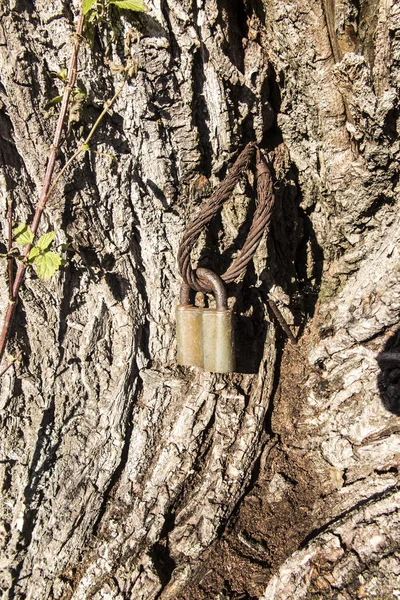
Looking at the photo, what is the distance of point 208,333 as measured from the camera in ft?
6.55

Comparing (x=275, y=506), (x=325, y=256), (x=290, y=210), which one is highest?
(x=290, y=210)

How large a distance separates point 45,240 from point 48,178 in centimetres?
24

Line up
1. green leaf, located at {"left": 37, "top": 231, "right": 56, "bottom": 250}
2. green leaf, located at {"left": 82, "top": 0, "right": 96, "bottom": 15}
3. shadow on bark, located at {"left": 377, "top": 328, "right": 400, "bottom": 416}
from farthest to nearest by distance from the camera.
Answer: shadow on bark, located at {"left": 377, "top": 328, "right": 400, "bottom": 416} < green leaf, located at {"left": 37, "top": 231, "right": 56, "bottom": 250} < green leaf, located at {"left": 82, "top": 0, "right": 96, "bottom": 15}

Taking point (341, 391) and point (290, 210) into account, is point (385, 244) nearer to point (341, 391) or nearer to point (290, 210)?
point (290, 210)

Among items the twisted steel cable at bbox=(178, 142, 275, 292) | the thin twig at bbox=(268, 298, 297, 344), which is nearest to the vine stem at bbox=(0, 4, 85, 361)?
the twisted steel cable at bbox=(178, 142, 275, 292)

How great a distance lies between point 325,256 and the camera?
97.4 inches

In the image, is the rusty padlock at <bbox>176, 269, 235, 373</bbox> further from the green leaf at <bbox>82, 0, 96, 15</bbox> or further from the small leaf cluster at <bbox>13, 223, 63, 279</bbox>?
the green leaf at <bbox>82, 0, 96, 15</bbox>

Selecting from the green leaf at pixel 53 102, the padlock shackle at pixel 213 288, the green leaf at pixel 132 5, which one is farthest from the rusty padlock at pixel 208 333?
the green leaf at pixel 132 5

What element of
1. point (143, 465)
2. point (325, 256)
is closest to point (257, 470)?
point (143, 465)

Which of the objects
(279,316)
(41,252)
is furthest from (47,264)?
(279,316)

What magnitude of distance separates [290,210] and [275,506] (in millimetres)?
1483

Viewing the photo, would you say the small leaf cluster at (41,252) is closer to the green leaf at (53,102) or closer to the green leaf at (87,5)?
the green leaf at (53,102)

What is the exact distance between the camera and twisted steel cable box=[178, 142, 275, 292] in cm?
193

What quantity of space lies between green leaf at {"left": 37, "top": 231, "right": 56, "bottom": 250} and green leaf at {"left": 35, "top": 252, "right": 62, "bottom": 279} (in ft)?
0.10
